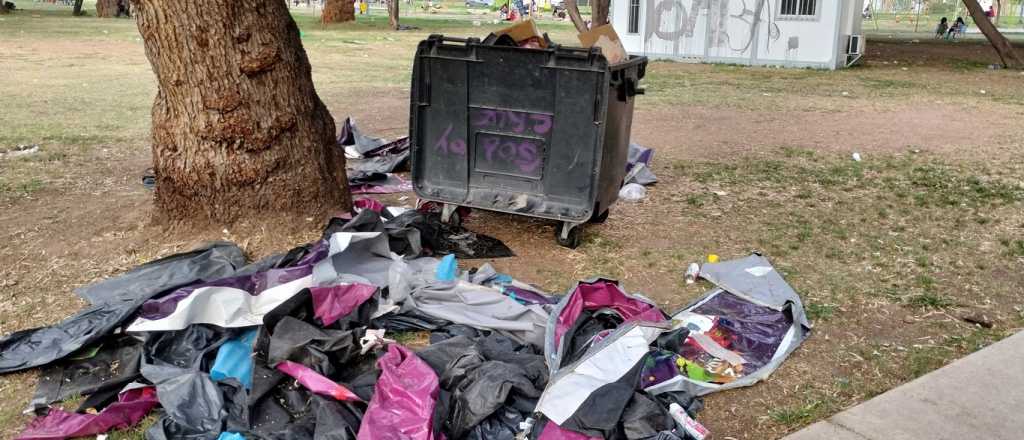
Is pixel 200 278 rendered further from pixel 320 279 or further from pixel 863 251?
pixel 863 251

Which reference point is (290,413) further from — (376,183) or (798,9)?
(798,9)

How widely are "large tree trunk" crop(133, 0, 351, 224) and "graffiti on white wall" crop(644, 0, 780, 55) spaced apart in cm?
1543

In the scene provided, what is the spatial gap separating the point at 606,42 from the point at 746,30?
47.6ft

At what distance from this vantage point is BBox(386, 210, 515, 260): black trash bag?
15.8 feet

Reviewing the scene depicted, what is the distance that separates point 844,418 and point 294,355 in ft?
7.43

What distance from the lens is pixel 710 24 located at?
19000 millimetres

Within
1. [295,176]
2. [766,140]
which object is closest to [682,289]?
[295,176]

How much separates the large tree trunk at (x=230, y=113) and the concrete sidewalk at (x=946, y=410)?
3345 millimetres

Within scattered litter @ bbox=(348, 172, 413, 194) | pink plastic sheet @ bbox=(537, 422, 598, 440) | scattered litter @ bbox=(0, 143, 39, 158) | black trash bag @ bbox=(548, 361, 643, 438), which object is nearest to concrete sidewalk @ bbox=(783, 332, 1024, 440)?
black trash bag @ bbox=(548, 361, 643, 438)

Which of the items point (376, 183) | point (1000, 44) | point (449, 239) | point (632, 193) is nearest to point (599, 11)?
point (1000, 44)

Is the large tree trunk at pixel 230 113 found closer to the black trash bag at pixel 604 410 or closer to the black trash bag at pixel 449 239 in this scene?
the black trash bag at pixel 449 239

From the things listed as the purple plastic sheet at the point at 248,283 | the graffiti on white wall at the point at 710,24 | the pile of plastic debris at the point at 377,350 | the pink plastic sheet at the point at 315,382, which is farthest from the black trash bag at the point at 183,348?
the graffiti on white wall at the point at 710,24

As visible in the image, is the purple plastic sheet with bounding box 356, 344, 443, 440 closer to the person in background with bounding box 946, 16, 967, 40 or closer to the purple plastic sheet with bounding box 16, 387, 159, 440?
the purple plastic sheet with bounding box 16, 387, 159, 440

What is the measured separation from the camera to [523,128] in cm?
503
